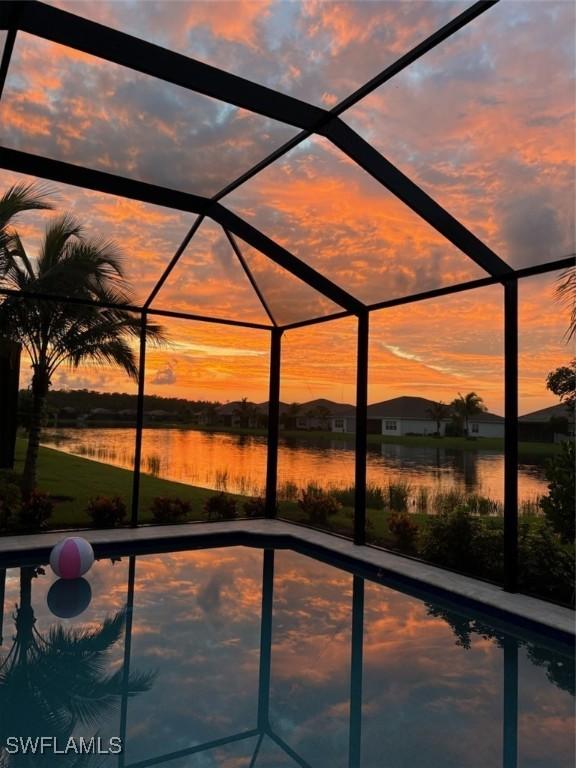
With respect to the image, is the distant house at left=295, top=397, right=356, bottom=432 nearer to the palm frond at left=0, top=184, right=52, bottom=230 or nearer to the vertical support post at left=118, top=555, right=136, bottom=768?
the vertical support post at left=118, top=555, right=136, bottom=768

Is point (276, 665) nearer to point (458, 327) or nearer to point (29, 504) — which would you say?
point (29, 504)

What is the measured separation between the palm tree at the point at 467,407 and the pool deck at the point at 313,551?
2.85 m

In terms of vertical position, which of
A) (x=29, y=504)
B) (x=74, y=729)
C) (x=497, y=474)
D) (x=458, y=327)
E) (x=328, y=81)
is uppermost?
(x=328, y=81)

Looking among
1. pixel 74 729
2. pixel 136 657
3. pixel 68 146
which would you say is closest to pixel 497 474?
pixel 136 657

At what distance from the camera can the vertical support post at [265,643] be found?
4029mm

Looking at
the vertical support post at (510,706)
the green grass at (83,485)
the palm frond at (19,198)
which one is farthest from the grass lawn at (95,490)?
the palm frond at (19,198)

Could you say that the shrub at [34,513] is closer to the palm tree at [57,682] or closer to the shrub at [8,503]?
the shrub at [8,503]

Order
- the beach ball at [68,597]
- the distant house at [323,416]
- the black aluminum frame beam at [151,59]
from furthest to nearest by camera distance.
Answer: the distant house at [323,416]
the beach ball at [68,597]
the black aluminum frame beam at [151,59]

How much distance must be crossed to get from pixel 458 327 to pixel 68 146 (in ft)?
21.9

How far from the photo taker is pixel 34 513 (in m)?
8.49

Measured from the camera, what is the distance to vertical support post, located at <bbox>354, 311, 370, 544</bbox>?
8.61 metres

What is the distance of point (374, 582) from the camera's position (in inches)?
285

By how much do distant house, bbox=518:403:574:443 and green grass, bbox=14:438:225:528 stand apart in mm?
6473

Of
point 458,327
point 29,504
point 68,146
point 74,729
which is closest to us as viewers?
point 74,729
